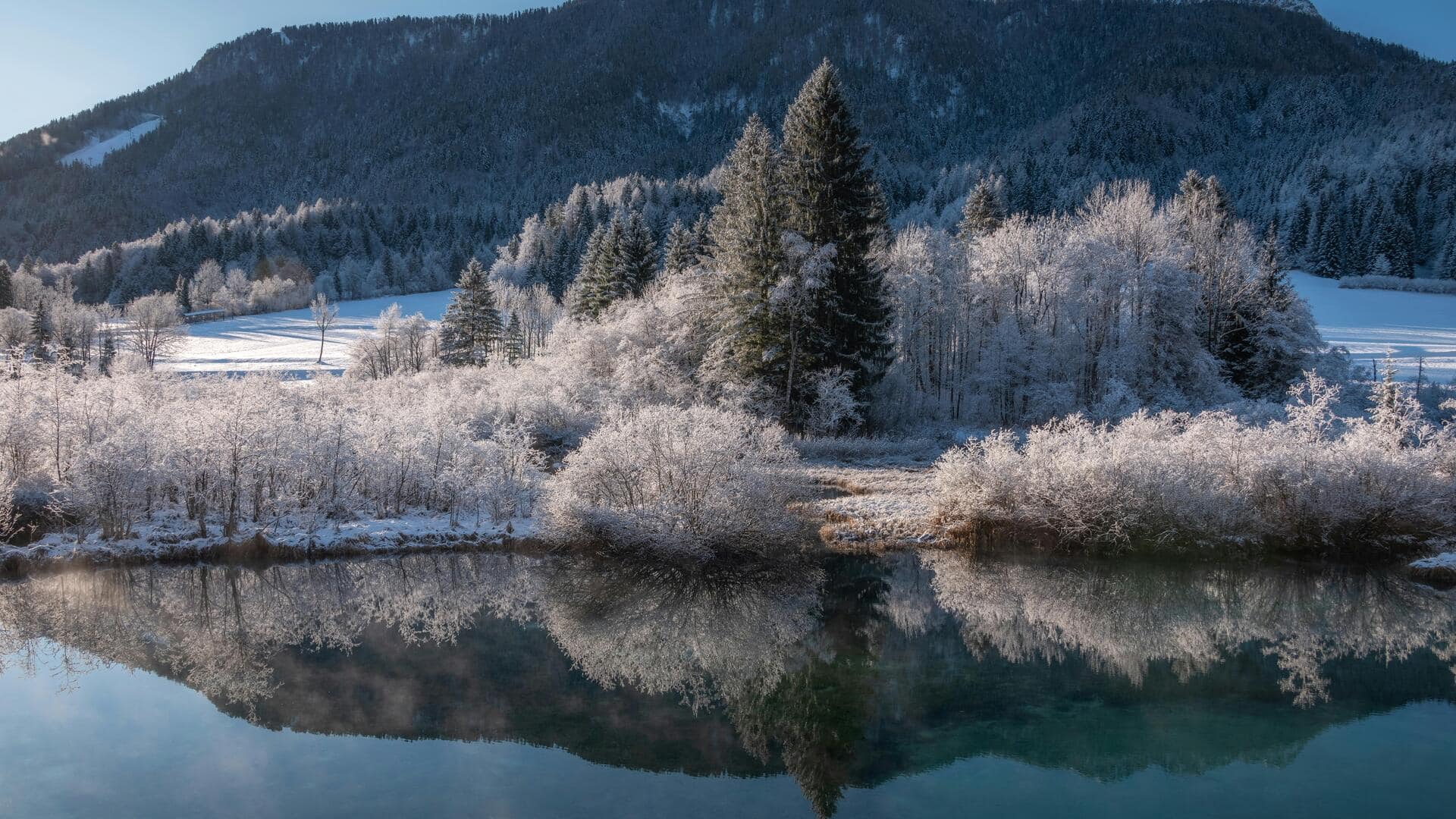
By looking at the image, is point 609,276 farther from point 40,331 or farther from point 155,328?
point 155,328

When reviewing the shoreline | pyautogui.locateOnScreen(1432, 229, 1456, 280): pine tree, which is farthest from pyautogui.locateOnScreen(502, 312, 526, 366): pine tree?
pyautogui.locateOnScreen(1432, 229, 1456, 280): pine tree

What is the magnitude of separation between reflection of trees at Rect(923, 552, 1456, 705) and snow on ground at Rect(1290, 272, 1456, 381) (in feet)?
97.3

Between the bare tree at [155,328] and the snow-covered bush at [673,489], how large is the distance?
62.1m

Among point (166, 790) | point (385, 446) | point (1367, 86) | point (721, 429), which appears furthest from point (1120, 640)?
point (1367, 86)

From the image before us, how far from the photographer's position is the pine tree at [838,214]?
1341 inches

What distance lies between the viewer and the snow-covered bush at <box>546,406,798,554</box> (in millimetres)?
20641

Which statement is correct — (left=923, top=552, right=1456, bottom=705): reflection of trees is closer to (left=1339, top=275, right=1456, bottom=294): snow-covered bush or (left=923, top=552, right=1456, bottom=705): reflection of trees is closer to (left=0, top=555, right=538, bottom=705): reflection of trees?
(left=0, top=555, right=538, bottom=705): reflection of trees

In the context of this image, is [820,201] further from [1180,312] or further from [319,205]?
[319,205]

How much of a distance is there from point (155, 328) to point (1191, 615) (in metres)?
80.3

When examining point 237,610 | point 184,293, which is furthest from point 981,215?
point 184,293

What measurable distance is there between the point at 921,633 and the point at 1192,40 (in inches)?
8784

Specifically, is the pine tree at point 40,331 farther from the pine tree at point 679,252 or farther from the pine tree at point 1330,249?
the pine tree at point 1330,249

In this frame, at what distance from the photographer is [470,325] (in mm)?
57594

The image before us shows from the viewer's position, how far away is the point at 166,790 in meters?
10.4
